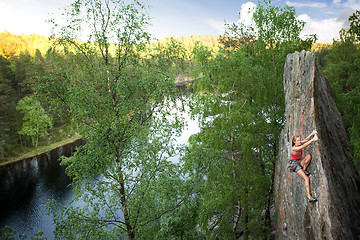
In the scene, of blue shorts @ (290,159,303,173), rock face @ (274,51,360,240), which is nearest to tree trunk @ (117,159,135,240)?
rock face @ (274,51,360,240)

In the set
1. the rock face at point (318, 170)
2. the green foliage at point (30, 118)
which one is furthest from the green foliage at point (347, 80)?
the green foliage at point (30, 118)

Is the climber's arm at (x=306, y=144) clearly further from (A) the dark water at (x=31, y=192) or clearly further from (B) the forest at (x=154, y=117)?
(A) the dark water at (x=31, y=192)

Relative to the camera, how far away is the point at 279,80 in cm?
1379

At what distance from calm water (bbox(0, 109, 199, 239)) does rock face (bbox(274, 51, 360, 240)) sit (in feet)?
71.6

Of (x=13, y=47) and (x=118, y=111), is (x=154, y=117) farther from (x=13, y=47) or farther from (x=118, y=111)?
(x=13, y=47)

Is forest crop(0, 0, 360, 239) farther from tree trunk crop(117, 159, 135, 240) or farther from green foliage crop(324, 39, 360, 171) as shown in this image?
green foliage crop(324, 39, 360, 171)

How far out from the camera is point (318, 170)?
7.08m

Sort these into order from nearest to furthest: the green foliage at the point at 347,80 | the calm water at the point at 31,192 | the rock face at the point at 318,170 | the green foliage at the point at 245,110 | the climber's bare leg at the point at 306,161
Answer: the rock face at the point at 318,170 < the climber's bare leg at the point at 306,161 < the green foliage at the point at 245,110 < the green foliage at the point at 347,80 < the calm water at the point at 31,192

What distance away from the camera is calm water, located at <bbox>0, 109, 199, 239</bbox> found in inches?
Answer: 960

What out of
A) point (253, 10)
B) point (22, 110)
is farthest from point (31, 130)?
point (253, 10)

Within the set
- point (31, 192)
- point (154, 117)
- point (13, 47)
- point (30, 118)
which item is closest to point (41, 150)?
point (30, 118)

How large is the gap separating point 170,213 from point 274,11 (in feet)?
44.4

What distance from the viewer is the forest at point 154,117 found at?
8.47 metres

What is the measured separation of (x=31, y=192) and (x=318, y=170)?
35437 millimetres
